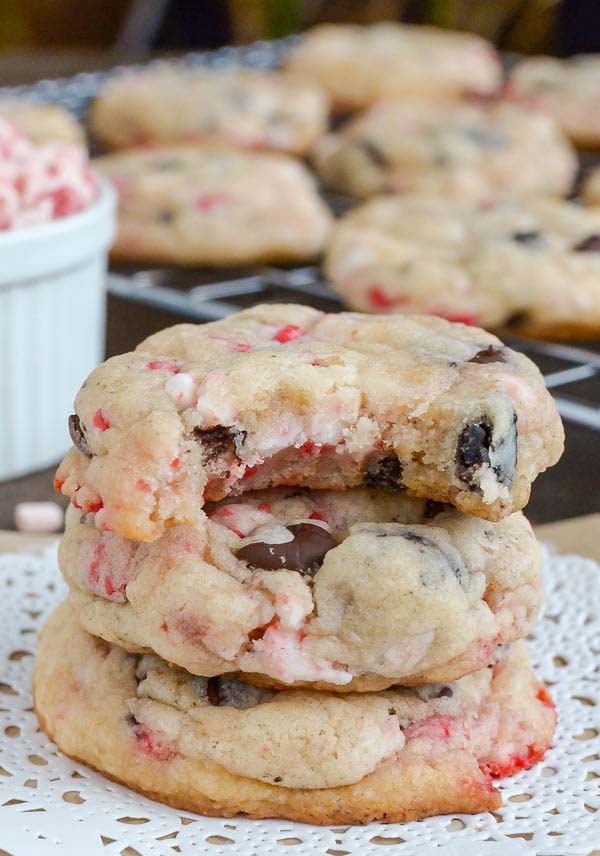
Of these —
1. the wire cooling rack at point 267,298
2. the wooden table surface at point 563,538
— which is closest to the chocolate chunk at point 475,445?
the wooden table surface at point 563,538

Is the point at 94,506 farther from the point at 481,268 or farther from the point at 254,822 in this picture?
the point at 481,268

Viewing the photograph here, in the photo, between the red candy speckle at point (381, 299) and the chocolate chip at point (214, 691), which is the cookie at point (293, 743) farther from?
the red candy speckle at point (381, 299)

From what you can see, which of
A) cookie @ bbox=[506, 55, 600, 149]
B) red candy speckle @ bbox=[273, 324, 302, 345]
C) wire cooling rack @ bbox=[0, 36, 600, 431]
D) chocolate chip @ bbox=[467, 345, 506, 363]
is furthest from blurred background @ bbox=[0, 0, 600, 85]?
chocolate chip @ bbox=[467, 345, 506, 363]

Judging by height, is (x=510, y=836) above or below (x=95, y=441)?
below

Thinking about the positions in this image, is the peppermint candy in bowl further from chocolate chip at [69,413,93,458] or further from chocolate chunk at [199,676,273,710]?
chocolate chunk at [199,676,273,710]

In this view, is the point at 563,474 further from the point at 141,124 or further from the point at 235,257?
the point at 141,124

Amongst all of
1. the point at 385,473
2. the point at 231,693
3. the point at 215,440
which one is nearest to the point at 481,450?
the point at 385,473

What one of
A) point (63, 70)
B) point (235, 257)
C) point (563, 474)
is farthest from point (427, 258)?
point (63, 70)

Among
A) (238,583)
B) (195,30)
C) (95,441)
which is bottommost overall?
(195,30)
